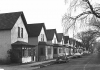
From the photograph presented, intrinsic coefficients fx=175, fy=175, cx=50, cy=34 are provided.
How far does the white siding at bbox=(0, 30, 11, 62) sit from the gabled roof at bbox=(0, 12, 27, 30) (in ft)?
2.74

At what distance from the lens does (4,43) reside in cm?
2842

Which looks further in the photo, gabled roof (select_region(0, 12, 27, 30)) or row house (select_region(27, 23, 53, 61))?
row house (select_region(27, 23, 53, 61))

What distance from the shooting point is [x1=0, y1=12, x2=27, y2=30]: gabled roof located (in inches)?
1122

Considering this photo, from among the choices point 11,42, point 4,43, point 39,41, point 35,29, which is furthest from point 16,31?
point 35,29

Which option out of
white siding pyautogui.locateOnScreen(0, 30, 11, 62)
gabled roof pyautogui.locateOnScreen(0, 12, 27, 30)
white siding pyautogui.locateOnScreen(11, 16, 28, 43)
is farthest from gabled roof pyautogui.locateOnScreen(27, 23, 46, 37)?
white siding pyautogui.locateOnScreen(0, 30, 11, 62)

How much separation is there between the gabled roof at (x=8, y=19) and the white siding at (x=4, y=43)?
83 cm

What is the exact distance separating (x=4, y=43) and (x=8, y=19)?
4.44 metres

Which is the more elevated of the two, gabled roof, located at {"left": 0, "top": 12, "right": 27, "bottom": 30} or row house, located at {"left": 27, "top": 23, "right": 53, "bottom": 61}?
gabled roof, located at {"left": 0, "top": 12, "right": 27, "bottom": 30}

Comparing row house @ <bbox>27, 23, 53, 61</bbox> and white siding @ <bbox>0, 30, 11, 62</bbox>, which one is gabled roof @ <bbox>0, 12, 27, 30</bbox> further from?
row house @ <bbox>27, 23, 53, 61</bbox>

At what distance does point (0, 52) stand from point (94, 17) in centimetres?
1755

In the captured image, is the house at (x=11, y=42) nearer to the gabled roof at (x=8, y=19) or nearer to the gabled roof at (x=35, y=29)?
the gabled roof at (x=8, y=19)

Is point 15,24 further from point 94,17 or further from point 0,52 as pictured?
point 94,17

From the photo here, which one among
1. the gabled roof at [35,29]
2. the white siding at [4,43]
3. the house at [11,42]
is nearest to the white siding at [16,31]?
the house at [11,42]

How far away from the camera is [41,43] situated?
3938 cm
